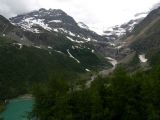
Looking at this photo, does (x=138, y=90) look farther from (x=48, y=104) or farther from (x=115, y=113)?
(x=48, y=104)

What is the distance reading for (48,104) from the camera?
7800 cm

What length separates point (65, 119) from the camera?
233 ft

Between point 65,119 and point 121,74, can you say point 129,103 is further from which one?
point 65,119

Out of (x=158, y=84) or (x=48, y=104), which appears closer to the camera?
(x=158, y=84)

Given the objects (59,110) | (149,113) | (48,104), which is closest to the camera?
(149,113)

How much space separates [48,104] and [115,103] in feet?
46.4

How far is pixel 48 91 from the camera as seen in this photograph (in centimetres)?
7812

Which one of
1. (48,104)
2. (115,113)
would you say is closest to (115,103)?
(115,113)

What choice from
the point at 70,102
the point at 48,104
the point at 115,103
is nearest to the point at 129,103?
the point at 115,103

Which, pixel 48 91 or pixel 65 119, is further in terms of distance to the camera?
pixel 48 91

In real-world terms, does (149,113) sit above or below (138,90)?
below

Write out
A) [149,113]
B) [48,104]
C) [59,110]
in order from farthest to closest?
1. [48,104]
2. [59,110]
3. [149,113]

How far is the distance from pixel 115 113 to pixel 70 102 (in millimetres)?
8800

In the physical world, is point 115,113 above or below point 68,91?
below
